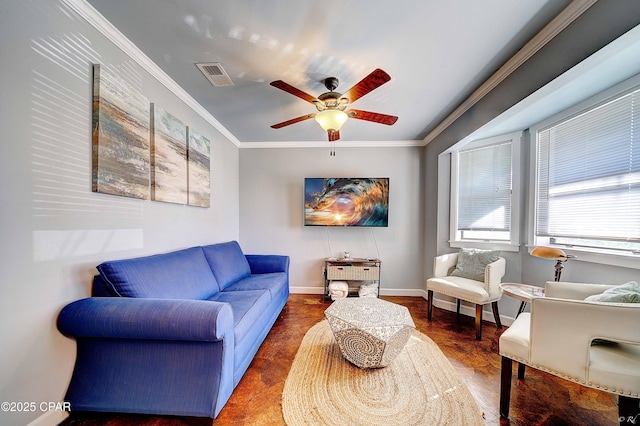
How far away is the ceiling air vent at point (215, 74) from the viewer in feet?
6.47

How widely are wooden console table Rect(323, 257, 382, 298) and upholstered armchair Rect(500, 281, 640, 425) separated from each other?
6.83 feet

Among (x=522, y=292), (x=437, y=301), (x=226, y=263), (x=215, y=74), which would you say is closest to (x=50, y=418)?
(x=226, y=263)

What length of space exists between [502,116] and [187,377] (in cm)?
311

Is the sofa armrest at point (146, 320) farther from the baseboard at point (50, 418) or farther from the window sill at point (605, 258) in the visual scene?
the window sill at point (605, 258)

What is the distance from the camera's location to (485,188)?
9.96 feet

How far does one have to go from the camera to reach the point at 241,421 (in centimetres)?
140

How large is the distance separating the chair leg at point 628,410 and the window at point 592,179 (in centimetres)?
121

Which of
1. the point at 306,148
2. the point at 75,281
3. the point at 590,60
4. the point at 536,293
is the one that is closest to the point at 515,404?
the point at 536,293

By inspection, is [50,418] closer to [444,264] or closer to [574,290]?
[574,290]

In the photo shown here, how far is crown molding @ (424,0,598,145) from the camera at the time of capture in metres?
1.39

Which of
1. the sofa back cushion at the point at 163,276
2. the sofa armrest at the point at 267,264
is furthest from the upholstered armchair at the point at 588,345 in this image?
the sofa armrest at the point at 267,264

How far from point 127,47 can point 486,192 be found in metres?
3.95

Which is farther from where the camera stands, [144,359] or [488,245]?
[488,245]

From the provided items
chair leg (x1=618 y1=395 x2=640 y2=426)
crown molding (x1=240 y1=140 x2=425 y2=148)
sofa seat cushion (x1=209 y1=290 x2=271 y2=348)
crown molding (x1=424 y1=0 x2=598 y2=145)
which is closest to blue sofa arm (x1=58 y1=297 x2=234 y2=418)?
sofa seat cushion (x1=209 y1=290 x2=271 y2=348)
